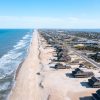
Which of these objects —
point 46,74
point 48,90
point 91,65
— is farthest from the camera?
point 91,65

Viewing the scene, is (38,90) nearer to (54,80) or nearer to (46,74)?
(54,80)

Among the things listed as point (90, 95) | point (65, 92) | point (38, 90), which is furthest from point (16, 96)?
point (90, 95)

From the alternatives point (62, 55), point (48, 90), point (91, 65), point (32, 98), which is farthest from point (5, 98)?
point (62, 55)

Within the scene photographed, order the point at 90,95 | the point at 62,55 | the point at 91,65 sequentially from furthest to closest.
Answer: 1. the point at 62,55
2. the point at 91,65
3. the point at 90,95

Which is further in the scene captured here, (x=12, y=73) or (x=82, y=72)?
Answer: (x=12, y=73)

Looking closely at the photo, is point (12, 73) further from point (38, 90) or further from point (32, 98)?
point (32, 98)

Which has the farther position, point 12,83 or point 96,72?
point 96,72

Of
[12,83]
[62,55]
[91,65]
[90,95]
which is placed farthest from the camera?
[62,55]

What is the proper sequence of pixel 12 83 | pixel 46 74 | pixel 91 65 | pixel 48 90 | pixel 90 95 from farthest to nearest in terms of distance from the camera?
pixel 91 65, pixel 46 74, pixel 12 83, pixel 48 90, pixel 90 95
